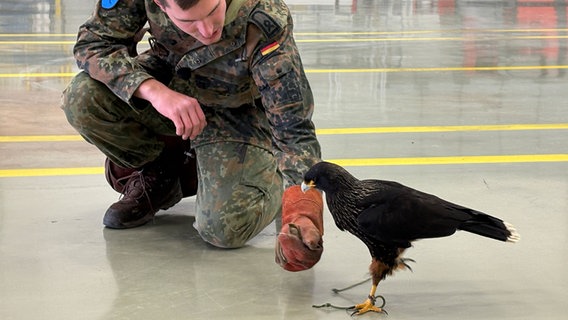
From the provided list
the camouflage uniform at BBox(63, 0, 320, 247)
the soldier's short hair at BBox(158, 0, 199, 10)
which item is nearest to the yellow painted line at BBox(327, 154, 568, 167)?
the camouflage uniform at BBox(63, 0, 320, 247)

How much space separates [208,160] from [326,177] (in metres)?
0.96

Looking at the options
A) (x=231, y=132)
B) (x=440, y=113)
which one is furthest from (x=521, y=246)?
(x=440, y=113)

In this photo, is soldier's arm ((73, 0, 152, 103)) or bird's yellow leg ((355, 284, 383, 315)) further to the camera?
soldier's arm ((73, 0, 152, 103))

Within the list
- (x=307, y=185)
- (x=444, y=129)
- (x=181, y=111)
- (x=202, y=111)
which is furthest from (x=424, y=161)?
(x=307, y=185)

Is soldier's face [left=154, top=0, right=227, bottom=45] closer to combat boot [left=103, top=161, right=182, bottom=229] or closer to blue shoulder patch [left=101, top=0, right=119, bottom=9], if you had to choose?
blue shoulder patch [left=101, top=0, right=119, bottom=9]

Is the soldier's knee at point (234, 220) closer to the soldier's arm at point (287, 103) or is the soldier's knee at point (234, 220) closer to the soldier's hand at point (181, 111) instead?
the soldier's hand at point (181, 111)

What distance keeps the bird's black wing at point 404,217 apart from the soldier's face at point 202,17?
77 centimetres

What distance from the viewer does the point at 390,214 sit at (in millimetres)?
2936

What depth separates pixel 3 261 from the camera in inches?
137

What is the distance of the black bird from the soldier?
11 centimetres

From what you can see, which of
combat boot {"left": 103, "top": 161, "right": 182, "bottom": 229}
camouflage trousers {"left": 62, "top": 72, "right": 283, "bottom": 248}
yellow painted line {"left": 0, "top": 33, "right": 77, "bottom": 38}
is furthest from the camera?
yellow painted line {"left": 0, "top": 33, "right": 77, "bottom": 38}

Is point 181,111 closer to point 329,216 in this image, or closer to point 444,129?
point 329,216

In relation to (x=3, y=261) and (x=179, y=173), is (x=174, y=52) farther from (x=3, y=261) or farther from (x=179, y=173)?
(x=3, y=261)

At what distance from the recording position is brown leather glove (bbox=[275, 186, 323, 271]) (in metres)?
2.97
